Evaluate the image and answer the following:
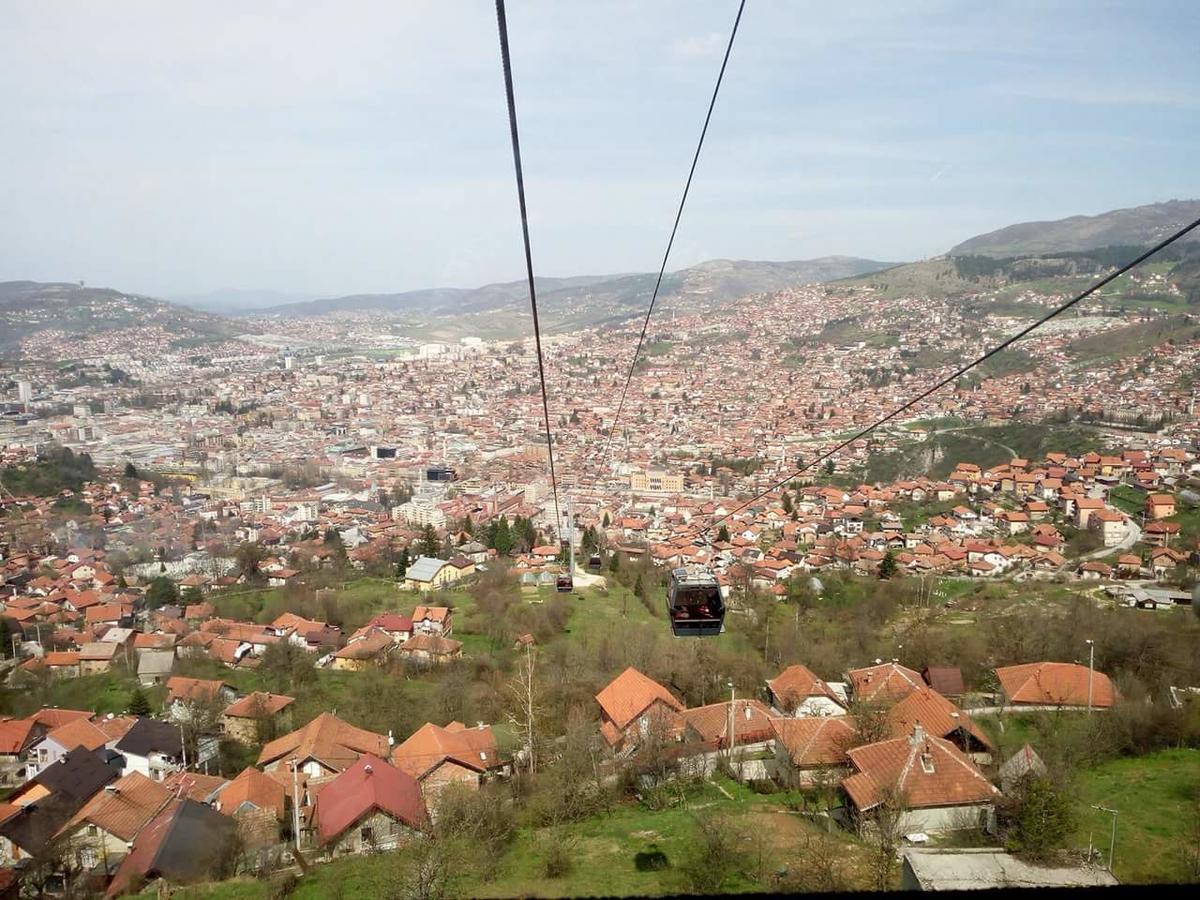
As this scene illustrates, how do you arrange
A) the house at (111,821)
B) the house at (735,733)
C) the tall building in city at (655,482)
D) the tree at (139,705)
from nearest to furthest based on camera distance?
the house at (111,821), the house at (735,733), the tree at (139,705), the tall building in city at (655,482)

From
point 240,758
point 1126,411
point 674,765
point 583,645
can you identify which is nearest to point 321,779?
point 240,758

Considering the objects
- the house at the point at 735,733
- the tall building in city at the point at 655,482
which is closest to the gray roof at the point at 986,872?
the house at the point at 735,733

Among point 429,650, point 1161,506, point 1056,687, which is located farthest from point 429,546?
point 1161,506

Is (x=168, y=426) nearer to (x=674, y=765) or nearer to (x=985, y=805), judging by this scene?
(x=674, y=765)

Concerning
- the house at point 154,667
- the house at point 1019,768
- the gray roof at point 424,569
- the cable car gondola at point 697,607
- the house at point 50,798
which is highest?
the cable car gondola at point 697,607

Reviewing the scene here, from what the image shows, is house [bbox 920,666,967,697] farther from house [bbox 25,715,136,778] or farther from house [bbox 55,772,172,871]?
house [bbox 25,715,136,778]

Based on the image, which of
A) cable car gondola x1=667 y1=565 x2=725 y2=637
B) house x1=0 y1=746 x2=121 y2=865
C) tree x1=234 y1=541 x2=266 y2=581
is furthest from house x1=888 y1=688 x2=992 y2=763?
tree x1=234 y1=541 x2=266 y2=581

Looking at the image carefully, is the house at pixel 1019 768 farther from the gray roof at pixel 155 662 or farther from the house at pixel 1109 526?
the house at pixel 1109 526

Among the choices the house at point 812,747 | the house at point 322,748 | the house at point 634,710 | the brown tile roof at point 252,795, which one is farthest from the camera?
the house at point 322,748
